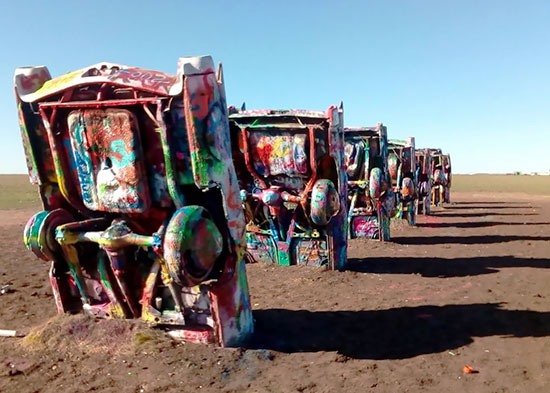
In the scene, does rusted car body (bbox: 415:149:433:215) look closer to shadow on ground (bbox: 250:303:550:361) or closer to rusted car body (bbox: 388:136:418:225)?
rusted car body (bbox: 388:136:418:225)

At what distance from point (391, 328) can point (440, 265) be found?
13.2ft

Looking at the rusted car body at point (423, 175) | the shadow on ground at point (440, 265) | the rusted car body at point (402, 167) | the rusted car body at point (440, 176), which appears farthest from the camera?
the rusted car body at point (440, 176)

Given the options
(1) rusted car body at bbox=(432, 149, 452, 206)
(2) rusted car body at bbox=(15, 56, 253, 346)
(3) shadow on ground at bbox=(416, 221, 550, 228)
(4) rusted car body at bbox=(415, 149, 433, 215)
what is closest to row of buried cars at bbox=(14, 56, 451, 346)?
(2) rusted car body at bbox=(15, 56, 253, 346)

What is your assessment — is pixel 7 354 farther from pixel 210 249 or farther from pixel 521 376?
pixel 521 376

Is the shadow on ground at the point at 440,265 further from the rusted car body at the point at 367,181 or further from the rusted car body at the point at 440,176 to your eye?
the rusted car body at the point at 440,176

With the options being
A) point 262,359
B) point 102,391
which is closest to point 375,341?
point 262,359

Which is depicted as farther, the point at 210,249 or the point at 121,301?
the point at 121,301

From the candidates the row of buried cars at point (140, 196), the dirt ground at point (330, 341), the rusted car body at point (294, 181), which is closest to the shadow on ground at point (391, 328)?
the dirt ground at point (330, 341)

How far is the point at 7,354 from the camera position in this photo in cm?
491

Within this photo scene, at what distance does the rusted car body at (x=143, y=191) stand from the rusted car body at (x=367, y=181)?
6.63 m

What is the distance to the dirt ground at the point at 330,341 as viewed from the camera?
421cm

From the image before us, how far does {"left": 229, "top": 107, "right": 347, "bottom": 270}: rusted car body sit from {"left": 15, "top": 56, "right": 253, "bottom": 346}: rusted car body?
10.1ft

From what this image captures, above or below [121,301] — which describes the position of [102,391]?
below

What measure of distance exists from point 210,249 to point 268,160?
4.08 meters
